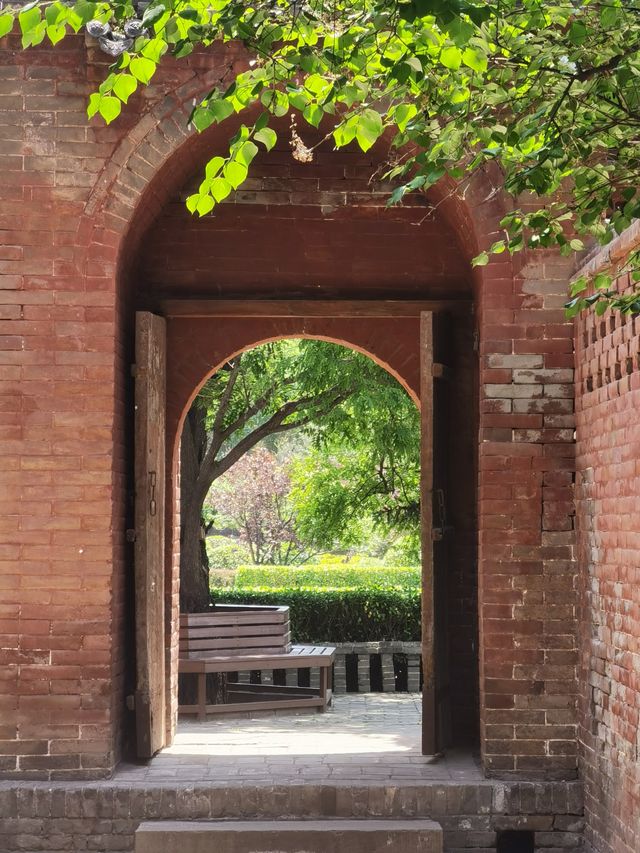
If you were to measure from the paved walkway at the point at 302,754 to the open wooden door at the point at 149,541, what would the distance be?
312 millimetres

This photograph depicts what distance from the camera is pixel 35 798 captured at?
274 inches

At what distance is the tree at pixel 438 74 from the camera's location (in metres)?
3.78

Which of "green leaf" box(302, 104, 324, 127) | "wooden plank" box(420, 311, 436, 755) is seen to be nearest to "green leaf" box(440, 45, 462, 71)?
"green leaf" box(302, 104, 324, 127)

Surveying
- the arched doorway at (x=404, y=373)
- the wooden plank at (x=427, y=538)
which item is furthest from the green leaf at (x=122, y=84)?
the wooden plank at (x=427, y=538)

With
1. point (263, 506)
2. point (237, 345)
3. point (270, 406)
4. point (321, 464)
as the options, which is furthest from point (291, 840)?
point (263, 506)

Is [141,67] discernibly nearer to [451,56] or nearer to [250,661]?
[451,56]

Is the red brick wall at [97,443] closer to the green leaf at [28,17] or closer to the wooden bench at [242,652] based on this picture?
the wooden bench at [242,652]

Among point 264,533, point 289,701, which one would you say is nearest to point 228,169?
point 289,701

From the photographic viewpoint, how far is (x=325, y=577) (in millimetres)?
22281

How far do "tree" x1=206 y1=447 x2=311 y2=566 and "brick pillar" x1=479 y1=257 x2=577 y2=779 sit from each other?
70.7 ft

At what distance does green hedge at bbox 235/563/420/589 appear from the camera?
72.5ft

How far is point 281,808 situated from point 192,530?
240 inches

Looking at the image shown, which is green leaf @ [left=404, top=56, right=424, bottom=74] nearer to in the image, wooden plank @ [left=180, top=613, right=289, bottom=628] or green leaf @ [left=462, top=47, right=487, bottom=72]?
green leaf @ [left=462, top=47, right=487, bottom=72]

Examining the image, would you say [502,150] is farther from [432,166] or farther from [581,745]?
[581,745]
